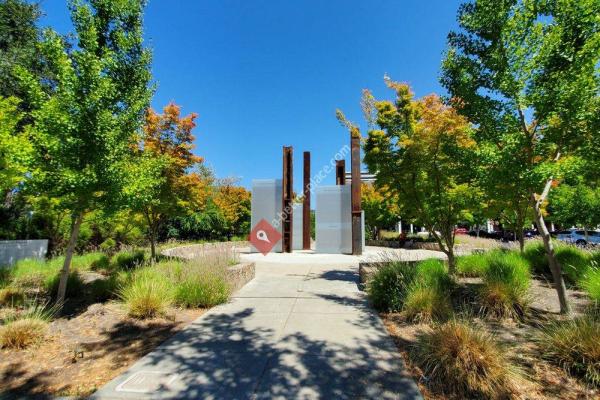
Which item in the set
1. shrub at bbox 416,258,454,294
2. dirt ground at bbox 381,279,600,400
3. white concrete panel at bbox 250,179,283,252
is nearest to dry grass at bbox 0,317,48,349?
dirt ground at bbox 381,279,600,400

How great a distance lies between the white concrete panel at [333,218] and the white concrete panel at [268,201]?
92.9 inches

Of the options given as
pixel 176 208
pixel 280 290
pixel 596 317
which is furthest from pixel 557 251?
pixel 176 208

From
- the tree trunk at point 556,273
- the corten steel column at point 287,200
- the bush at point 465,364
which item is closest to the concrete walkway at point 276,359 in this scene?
the bush at point 465,364

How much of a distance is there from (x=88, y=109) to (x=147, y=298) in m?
3.50

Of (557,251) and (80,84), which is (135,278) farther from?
(557,251)

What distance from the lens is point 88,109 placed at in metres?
5.37

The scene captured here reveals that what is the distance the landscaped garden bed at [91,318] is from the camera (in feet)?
11.2

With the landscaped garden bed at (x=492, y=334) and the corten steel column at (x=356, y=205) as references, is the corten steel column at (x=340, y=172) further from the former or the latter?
the landscaped garden bed at (x=492, y=334)

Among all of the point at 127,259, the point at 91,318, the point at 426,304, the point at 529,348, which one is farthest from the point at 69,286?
the point at 529,348

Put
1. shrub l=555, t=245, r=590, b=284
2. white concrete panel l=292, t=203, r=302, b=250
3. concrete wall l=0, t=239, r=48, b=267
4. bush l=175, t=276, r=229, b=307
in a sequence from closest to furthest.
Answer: bush l=175, t=276, r=229, b=307, shrub l=555, t=245, r=590, b=284, concrete wall l=0, t=239, r=48, b=267, white concrete panel l=292, t=203, r=302, b=250

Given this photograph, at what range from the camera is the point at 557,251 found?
8312 mm

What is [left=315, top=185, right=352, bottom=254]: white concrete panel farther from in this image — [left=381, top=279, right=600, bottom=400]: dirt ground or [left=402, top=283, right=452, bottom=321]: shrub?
[left=402, top=283, right=452, bottom=321]: shrub

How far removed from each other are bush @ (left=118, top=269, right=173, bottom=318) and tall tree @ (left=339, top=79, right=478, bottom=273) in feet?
19.1

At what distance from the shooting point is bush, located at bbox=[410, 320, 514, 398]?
9.72ft
